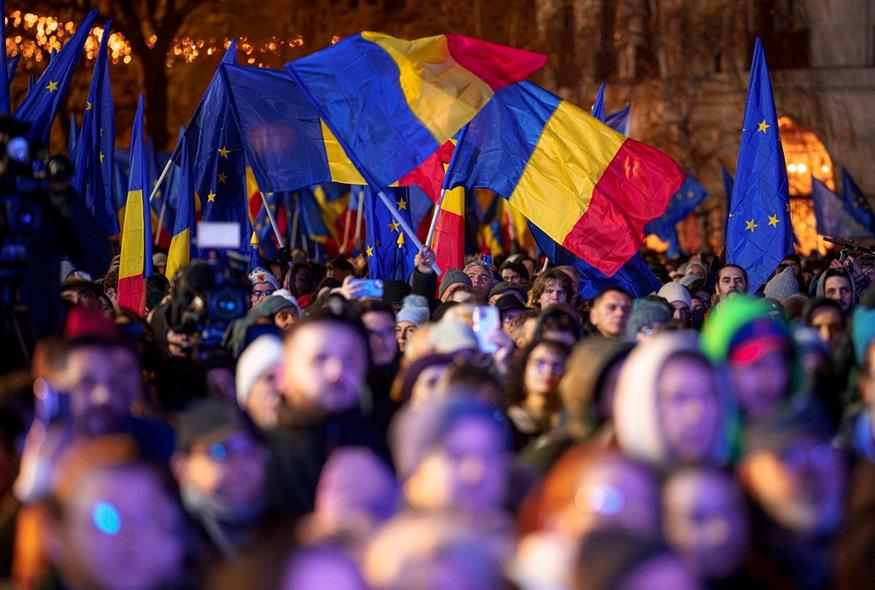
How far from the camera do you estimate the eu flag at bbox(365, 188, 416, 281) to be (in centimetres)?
1341

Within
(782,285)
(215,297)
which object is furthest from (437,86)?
(215,297)

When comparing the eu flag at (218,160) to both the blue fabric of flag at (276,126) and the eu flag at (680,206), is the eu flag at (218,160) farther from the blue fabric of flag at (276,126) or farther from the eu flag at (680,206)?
the eu flag at (680,206)

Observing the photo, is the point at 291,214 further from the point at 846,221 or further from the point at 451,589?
the point at 451,589

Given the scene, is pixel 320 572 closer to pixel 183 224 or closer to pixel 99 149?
pixel 183 224

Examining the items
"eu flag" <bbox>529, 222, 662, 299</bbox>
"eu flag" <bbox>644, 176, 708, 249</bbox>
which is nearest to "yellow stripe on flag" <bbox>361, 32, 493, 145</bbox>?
"eu flag" <bbox>529, 222, 662, 299</bbox>

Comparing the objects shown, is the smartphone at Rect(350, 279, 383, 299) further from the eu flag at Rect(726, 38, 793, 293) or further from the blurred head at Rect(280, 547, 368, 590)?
the eu flag at Rect(726, 38, 793, 293)

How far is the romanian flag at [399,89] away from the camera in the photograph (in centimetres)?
1142

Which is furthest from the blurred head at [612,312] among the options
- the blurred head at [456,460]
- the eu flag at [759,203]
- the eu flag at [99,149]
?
the eu flag at [99,149]

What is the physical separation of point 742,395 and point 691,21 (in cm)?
3136

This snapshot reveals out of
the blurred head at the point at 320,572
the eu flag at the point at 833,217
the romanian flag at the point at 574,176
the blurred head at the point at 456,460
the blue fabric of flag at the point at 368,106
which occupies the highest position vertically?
the blue fabric of flag at the point at 368,106

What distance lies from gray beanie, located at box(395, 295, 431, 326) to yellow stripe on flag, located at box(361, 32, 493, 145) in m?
1.64

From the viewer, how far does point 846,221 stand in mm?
23719

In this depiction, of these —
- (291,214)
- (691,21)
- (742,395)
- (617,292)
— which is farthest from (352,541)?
(691,21)

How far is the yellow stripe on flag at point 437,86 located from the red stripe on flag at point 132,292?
2458 millimetres
